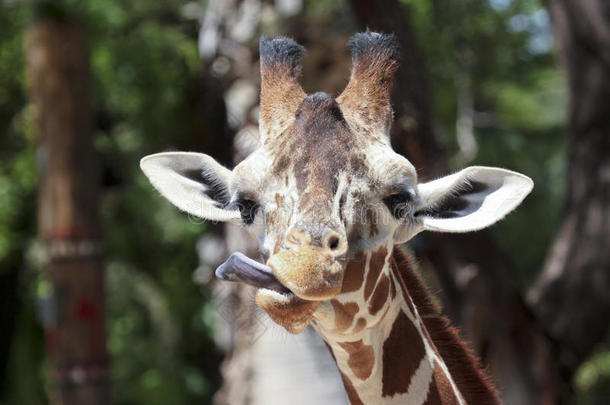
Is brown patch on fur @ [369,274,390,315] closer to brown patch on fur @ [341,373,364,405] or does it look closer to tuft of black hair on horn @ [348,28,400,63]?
brown patch on fur @ [341,373,364,405]

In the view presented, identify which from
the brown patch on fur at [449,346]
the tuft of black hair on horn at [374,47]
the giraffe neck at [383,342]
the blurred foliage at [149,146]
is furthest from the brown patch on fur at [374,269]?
the blurred foliage at [149,146]

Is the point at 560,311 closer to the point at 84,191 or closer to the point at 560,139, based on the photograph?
the point at 84,191

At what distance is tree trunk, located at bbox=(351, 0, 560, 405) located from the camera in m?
5.47

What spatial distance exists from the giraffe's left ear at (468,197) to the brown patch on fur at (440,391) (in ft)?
1.58

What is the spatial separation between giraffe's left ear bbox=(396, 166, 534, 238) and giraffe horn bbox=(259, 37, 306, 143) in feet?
1.54

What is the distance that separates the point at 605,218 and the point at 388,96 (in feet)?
14.7

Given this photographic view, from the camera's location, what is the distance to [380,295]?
8.26 feet

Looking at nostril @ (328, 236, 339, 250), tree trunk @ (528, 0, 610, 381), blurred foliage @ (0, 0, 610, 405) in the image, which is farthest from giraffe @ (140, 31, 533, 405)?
blurred foliage @ (0, 0, 610, 405)

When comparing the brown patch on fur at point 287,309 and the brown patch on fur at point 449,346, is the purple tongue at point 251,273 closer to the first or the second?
the brown patch on fur at point 287,309

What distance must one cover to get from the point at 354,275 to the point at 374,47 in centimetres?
76

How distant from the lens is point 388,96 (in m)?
2.70

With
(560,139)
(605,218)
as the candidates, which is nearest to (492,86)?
(560,139)

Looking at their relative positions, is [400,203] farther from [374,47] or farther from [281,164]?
[374,47]

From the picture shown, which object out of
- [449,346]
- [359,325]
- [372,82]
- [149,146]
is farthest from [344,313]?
[149,146]
